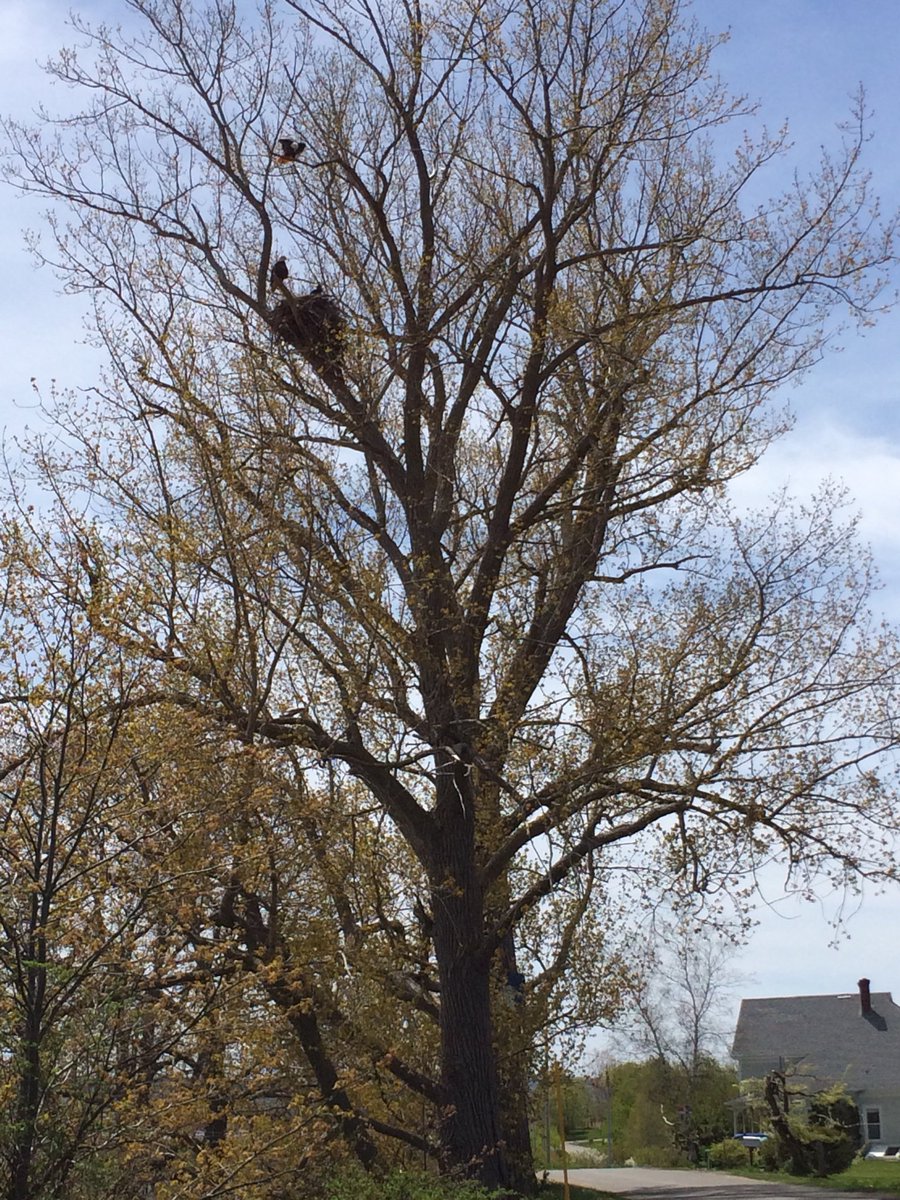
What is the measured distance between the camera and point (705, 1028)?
160 feet

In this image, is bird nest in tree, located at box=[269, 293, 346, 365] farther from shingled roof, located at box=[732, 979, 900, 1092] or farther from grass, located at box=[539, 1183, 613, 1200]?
shingled roof, located at box=[732, 979, 900, 1092]

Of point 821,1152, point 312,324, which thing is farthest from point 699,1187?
point 312,324

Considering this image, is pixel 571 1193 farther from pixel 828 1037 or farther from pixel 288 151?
pixel 828 1037

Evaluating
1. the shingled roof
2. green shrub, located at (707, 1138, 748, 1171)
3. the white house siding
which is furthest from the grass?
the white house siding

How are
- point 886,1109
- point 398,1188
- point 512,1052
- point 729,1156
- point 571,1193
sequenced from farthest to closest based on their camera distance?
point 886,1109, point 729,1156, point 571,1193, point 512,1052, point 398,1188

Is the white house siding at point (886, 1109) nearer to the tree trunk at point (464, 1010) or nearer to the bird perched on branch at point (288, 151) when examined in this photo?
the tree trunk at point (464, 1010)

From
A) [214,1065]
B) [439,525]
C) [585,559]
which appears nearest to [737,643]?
[585,559]

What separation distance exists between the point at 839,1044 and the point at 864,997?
296 centimetres

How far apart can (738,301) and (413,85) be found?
14.6 feet

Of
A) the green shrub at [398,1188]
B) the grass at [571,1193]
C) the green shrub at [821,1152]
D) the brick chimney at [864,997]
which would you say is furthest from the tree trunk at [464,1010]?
the brick chimney at [864,997]

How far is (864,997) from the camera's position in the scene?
48.5 meters

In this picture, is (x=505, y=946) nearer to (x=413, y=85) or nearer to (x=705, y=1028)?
(x=413, y=85)

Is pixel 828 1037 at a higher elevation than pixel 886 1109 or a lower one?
higher

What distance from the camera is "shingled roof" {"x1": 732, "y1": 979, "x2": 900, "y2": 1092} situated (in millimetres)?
44062
